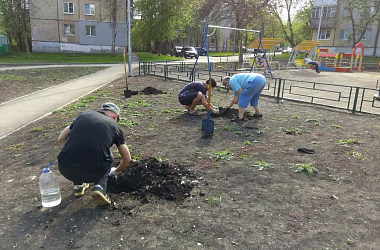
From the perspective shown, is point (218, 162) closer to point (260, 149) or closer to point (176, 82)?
point (260, 149)

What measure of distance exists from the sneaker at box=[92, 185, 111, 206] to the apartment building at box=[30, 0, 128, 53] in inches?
1454

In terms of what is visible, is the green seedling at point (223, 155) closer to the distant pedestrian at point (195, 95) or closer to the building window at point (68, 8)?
the distant pedestrian at point (195, 95)

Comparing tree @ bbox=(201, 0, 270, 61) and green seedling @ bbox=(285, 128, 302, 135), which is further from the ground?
tree @ bbox=(201, 0, 270, 61)

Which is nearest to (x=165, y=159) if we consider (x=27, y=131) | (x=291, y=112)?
(x=27, y=131)

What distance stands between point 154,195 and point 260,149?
95.5 inches

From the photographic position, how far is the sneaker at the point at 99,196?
10.6 feet

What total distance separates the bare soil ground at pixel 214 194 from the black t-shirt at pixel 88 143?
1.83 ft

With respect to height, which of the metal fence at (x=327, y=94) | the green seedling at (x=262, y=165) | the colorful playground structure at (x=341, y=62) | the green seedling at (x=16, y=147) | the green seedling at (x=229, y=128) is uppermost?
the colorful playground structure at (x=341, y=62)

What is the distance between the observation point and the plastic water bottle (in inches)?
137

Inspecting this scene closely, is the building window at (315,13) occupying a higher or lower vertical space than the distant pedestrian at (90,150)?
higher

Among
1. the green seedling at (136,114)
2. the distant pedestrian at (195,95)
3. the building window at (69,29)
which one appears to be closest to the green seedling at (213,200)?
the distant pedestrian at (195,95)

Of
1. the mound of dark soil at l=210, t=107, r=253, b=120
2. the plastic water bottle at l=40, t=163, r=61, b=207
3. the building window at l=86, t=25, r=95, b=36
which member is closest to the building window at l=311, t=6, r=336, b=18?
the building window at l=86, t=25, r=95, b=36

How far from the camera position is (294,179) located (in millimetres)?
4141

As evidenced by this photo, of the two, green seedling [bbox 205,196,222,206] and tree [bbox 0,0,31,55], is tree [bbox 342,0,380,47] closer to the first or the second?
tree [bbox 0,0,31,55]
